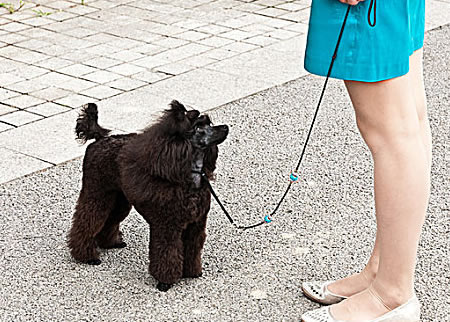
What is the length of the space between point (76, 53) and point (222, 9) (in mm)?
1858

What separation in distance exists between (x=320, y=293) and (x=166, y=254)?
0.65 meters

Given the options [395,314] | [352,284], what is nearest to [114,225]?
[352,284]

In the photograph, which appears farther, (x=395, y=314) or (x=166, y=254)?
(x=166, y=254)

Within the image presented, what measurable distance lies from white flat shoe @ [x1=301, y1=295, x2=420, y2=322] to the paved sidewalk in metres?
2.03

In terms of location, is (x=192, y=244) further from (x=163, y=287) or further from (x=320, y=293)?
(x=320, y=293)

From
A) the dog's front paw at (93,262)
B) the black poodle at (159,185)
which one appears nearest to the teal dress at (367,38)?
the black poodle at (159,185)

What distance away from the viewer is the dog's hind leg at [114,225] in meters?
3.55

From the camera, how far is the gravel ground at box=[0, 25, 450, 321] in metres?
3.26

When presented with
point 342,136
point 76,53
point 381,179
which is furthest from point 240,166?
point 76,53

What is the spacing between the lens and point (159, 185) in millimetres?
3197

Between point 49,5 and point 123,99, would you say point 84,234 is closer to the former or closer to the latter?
point 123,99

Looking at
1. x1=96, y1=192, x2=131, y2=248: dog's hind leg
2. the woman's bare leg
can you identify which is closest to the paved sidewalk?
x1=96, y1=192, x2=131, y2=248: dog's hind leg

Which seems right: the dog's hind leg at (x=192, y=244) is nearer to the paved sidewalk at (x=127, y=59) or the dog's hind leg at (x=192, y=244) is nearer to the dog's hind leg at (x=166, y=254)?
the dog's hind leg at (x=166, y=254)

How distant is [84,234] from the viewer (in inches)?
137
